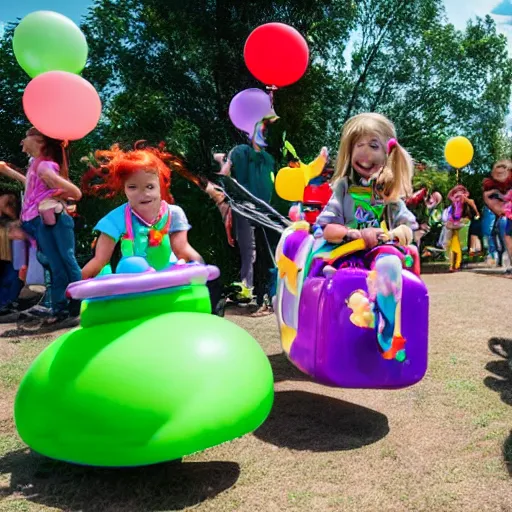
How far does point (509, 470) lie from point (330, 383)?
863mm

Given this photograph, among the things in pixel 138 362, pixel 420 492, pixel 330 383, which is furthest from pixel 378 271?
pixel 138 362

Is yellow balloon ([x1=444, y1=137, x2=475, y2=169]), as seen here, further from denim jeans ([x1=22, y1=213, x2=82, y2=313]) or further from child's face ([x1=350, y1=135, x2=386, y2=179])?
child's face ([x1=350, y1=135, x2=386, y2=179])

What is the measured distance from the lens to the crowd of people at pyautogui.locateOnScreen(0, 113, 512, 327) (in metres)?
3.14

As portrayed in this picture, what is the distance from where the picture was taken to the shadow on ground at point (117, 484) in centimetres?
231

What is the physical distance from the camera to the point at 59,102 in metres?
4.52

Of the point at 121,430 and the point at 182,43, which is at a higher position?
the point at 182,43

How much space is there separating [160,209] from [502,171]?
3674mm

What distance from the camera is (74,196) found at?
17.9 feet

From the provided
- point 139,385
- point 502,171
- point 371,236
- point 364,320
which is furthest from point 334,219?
point 502,171

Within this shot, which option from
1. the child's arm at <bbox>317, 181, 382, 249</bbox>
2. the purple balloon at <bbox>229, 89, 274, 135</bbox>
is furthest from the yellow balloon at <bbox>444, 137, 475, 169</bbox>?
the child's arm at <bbox>317, 181, 382, 249</bbox>

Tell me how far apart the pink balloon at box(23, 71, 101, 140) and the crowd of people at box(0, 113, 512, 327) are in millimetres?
600

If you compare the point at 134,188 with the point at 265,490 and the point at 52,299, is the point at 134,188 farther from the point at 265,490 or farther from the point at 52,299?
the point at 52,299

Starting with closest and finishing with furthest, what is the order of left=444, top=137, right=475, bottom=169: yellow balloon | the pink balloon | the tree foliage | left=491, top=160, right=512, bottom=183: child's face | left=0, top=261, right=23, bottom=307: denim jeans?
the pink balloon → left=491, top=160, right=512, bottom=183: child's face → left=0, top=261, right=23, bottom=307: denim jeans → left=444, top=137, right=475, bottom=169: yellow balloon → the tree foliage

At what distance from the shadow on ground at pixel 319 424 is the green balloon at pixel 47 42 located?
11.8ft
